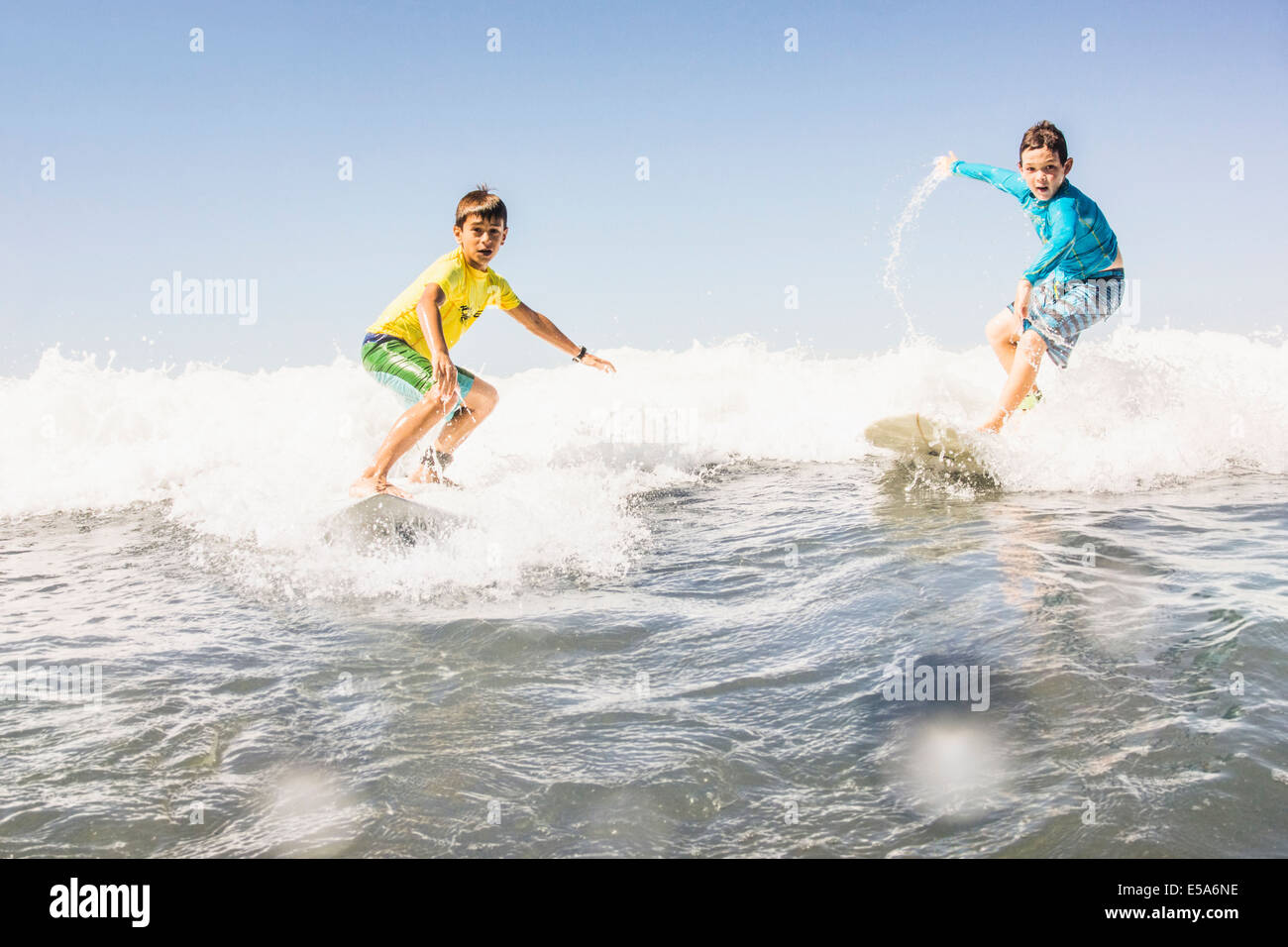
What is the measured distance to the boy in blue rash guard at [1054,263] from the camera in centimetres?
682

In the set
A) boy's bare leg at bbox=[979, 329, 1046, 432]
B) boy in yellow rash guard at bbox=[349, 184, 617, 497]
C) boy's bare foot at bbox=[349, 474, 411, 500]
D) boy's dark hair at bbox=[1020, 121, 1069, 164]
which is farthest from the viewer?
boy's bare leg at bbox=[979, 329, 1046, 432]

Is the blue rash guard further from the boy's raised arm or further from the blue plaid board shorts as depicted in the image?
the boy's raised arm

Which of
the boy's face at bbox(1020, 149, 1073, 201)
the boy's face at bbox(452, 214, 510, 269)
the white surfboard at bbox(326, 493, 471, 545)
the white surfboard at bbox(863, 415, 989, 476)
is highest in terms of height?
the boy's face at bbox(1020, 149, 1073, 201)

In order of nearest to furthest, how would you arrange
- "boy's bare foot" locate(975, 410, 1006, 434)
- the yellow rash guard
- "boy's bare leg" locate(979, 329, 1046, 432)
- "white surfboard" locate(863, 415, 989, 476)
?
the yellow rash guard
"boy's bare leg" locate(979, 329, 1046, 432)
"boy's bare foot" locate(975, 410, 1006, 434)
"white surfboard" locate(863, 415, 989, 476)

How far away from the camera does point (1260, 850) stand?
86.4 inches

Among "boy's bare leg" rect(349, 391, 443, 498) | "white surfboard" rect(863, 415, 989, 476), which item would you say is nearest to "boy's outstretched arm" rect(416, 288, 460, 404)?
"boy's bare leg" rect(349, 391, 443, 498)

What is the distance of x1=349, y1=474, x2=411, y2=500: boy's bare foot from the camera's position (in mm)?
5996

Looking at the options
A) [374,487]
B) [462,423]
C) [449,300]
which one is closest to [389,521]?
[374,487]

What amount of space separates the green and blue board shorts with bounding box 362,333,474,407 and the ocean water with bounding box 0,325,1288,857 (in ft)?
2.53

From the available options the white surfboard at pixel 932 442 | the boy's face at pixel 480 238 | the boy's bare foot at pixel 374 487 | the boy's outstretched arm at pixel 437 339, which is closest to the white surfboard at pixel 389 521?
the boy's bare foot at pixel 374 487

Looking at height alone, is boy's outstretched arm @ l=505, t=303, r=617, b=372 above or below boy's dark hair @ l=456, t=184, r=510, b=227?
below

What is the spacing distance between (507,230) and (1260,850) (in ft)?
18.8

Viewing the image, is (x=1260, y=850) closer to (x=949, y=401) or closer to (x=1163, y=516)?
(x=1163, y=516)

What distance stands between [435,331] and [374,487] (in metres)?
1.18
